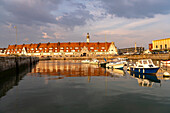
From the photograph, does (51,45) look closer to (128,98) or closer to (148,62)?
(148,62)

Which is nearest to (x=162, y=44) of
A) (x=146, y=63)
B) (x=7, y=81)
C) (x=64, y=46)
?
(x=146, y=63)

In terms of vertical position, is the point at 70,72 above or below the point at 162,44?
below

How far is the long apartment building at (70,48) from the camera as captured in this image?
125519 mm

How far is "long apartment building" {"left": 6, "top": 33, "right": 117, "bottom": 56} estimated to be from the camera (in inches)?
4942

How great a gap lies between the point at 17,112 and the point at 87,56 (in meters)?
111

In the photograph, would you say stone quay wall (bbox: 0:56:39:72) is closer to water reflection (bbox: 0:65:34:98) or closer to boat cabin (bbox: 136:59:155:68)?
water reflection (bbox: 0:65:34:98)

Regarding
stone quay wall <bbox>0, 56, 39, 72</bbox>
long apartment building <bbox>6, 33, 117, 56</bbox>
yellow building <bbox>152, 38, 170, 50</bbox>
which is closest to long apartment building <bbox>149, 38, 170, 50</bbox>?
yellow building <bbox>152, 38, 170, 50</bbox>

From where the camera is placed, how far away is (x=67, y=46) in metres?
132

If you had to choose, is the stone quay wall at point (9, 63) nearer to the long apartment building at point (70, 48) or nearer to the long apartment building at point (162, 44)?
the long apartment building at point (70, 48)

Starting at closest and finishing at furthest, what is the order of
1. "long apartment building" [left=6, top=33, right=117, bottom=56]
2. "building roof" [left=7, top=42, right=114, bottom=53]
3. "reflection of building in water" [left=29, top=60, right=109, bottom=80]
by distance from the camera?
"reflection of building in water" [left=29, top=60, right=109, bottom=80], "long apartment building" [left=6, top=33, right=117, bottom=56], "building roof" [left=7, top=42, right=114, bottom=53]

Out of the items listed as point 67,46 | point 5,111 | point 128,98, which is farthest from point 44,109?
point 67,46

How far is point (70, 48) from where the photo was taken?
428 ft

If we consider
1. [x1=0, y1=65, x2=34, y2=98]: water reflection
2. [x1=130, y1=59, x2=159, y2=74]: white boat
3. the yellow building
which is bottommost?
[x1=0, y1=65, x2=34, y2=98]: water reflection

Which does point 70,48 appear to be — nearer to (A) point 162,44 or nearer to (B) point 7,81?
(A) point 162,44
